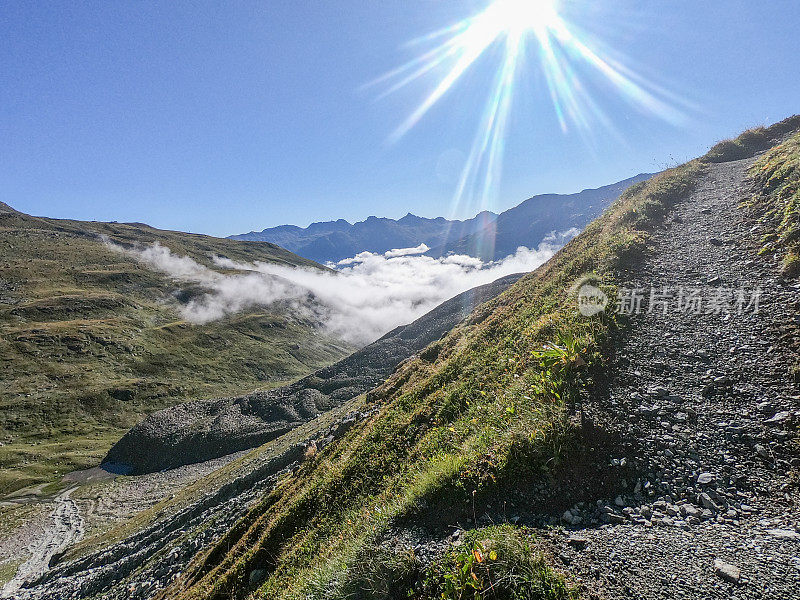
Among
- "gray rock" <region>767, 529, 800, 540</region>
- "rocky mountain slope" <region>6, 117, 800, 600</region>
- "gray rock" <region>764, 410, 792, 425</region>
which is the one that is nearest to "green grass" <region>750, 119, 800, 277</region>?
"rocky mountain slope" <region>6, 117, 800, 600</region>

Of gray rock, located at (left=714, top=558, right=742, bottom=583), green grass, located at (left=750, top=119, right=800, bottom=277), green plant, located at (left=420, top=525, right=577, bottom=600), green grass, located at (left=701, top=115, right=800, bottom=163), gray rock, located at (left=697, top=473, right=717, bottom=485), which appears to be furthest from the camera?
green grass, located at (left=701, top=115, right=800, bottom=163)

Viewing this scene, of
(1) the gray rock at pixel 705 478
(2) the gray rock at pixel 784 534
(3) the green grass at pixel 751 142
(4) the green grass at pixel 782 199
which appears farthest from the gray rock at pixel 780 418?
(3) the green grass at pixel 751 142

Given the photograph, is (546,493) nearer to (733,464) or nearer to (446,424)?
(733,464)

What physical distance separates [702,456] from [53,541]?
3669 inches

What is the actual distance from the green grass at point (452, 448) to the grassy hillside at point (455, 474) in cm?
5

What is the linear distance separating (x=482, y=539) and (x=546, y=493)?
6.06 ft

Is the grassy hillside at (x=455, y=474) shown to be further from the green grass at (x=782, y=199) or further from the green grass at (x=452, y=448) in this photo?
the green grass at (x=782, y=199)

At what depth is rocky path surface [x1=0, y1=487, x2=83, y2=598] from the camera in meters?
45.8

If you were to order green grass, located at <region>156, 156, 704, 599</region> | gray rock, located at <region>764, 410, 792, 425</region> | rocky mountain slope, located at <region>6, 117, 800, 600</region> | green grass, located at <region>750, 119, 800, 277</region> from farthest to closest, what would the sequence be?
green grass, located at <region>750, 119, 800, 277</region>
green grass, located at <region>156, 156, 704, 599</region>
gray rock, located at <region>764, 410, 792, 425</region>
rocky mountain slope, located at <region>6, 117, 800, 600</region>

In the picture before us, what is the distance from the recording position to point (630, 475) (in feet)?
22.0

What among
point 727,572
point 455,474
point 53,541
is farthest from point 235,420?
point 727,572

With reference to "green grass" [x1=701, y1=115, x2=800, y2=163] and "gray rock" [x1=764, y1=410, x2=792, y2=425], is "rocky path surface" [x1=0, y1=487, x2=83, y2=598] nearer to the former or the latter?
"gray rock" [x1=764, y1=410, x2=792, y2=425]

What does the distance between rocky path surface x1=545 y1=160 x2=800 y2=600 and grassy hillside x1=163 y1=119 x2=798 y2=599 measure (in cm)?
90

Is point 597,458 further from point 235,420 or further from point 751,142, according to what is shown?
point 235,420
